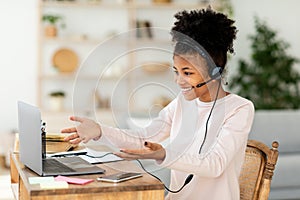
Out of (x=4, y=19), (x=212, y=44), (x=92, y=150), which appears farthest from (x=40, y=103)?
(x=212, y=44)

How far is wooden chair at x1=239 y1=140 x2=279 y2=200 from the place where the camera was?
1.94 meters

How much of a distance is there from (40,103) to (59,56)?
0.55 meters

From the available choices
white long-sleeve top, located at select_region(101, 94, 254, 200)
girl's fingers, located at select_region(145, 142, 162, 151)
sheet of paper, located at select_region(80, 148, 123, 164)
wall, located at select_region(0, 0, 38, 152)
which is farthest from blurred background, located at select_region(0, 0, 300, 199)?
girl's fingers, located at select_region(145, 142, 162, 151)

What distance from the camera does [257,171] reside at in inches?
78.7

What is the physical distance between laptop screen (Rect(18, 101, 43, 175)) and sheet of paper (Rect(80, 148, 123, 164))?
0.22m

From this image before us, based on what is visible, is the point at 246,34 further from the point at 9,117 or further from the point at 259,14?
the point at 9,117

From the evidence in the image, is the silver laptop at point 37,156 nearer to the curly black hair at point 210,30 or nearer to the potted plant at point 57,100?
the curly black hair at point 210,30

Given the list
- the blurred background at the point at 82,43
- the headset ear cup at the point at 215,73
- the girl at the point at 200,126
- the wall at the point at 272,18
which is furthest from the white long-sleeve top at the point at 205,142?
the wall at the point at 272,18

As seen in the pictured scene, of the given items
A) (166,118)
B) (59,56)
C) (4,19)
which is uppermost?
(4,19)

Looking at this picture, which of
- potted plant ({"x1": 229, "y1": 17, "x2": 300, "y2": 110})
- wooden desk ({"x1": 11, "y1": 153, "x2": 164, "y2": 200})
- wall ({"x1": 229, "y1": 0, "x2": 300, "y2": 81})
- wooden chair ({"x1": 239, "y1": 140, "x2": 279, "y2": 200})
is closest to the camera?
wooden desk ({"x1": 11, "y1": 153, "x2": 164, "y2": 200})

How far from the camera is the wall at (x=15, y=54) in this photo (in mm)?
6219

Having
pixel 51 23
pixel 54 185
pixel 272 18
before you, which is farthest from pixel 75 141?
pixel 272 18

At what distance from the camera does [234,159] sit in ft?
6.24

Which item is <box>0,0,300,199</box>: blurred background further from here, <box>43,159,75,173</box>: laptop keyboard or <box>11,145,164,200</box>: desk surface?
<box>11,145,164,200</box>: desk surface
